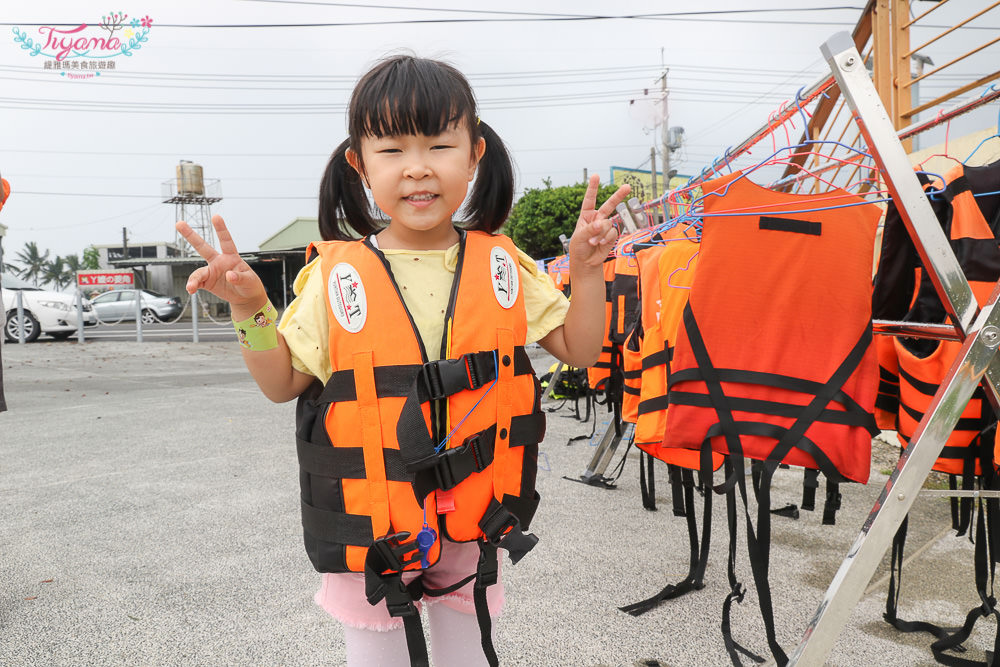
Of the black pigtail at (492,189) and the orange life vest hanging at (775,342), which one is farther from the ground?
the black pigtail at (492,189)

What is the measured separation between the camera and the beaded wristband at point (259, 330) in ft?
3.73

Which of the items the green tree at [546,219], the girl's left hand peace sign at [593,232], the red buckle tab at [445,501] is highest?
the green tree at [546,219]

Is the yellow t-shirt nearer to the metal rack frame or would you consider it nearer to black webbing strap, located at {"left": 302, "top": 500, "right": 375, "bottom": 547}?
black webbing strap, located at {"left": 302, "top": 500, "right": 375, "bottom": 547}

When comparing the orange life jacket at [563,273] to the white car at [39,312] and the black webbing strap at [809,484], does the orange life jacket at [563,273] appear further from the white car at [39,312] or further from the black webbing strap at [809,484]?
the white car at [39,312]

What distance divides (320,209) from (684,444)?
3.42ft

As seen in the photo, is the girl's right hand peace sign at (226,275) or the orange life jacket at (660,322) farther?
the orange life jacket at (660,322)

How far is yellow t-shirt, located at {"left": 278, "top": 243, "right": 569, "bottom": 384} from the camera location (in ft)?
4.03

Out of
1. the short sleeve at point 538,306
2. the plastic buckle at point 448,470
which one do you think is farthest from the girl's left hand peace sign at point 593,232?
the plastic buckle at point 448,470

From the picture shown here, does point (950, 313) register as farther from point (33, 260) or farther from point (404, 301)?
point (33, 260)

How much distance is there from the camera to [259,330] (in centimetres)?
114

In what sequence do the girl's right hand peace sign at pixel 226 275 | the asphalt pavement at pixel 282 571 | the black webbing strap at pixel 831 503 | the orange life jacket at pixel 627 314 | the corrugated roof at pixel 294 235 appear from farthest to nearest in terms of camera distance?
the corrugated roof at pixel 294 235, the orange life jacket at pixel 627 314, the asphalt pavement at pixel 282 571, the black webbing strap at pixel 831 503, the girl's right hand peace sign at pixel 226 275

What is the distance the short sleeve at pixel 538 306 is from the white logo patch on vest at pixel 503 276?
0.27ft

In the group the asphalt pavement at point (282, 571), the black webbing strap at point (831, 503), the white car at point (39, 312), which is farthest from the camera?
the white car at point (39, 312)

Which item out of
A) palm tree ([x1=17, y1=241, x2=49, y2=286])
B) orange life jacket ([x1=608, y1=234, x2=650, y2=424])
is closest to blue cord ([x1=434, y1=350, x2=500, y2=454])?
orange life jacket ([x1=608, y1=234, x2=650, y2=424])
